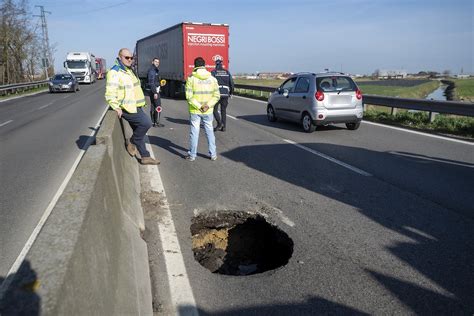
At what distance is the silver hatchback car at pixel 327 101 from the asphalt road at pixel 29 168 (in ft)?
19.6

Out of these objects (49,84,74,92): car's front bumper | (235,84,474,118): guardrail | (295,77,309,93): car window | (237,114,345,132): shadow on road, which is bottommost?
(237,114,345,132): shadow on road

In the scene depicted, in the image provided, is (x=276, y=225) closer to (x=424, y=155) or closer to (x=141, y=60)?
(x=424, y=155)

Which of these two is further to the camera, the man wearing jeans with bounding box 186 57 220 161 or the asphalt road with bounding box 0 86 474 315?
the man wearing jeans with bounding box 186 57 220 161

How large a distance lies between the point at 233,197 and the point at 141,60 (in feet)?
99.8

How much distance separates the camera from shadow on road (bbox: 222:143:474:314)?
3164mm

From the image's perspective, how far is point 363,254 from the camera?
12.4 feet

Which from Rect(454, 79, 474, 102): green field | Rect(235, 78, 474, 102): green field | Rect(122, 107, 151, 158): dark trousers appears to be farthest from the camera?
Rect(235, 78, 474, 102): green field

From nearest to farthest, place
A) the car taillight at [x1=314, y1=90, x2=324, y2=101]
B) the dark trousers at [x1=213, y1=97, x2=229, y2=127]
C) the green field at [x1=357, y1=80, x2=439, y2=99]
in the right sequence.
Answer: the car taillight at [x1=314, y1=90, x2=324, y2=101] → the dark trousers at [x1=213, y1=97, x2=229, y2=127] → the green field at [x1=357, y1=80, x2=439, y2=99]

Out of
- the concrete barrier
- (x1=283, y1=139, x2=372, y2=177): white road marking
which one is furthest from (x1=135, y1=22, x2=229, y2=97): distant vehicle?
the concrete barrier

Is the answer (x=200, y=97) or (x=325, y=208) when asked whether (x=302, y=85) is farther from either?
(x=325, y=208)

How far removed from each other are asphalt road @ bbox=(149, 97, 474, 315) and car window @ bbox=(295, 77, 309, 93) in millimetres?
2242

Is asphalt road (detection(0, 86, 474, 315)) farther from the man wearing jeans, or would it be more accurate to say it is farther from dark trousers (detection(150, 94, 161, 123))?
dark trousers (detection(150, 94, 161, 123))

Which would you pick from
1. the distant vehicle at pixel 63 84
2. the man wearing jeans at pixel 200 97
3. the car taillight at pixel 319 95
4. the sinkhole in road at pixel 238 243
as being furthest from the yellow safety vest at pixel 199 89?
the distant vehicle at pixel 63 84

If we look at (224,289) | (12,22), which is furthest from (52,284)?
(12,22)
